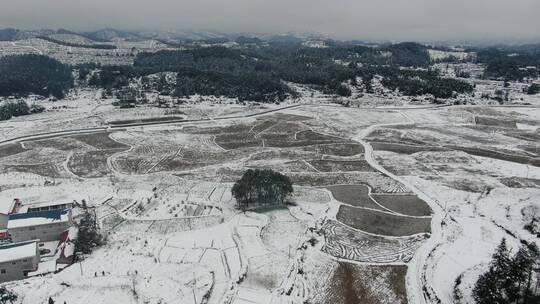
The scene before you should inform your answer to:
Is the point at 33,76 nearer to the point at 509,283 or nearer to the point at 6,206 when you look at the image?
the point at 6,206

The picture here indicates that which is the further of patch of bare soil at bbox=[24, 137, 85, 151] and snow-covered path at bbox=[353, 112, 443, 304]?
patch of bare soil at bbox=[24, 137, 85, 151]

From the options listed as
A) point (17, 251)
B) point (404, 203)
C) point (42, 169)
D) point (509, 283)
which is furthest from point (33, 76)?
point (509, 283)

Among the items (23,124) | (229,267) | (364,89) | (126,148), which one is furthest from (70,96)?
(229,267)

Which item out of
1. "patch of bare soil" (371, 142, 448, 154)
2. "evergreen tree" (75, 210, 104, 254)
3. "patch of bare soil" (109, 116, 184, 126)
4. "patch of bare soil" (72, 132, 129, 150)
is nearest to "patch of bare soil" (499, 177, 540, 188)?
"patch of bare soil" (371, 142, 448, 154)

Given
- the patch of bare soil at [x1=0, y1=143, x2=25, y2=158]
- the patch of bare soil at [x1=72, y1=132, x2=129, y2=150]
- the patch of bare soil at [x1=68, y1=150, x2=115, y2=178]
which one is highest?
the patch of bare soil at [x1=72, y1=132, x2=129, y2=150]

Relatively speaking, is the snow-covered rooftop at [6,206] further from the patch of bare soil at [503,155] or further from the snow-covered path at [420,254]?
the patch of bare soil at [503,155]

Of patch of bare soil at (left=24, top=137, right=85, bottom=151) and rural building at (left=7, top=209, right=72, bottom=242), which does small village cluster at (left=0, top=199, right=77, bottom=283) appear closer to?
rural building at (left=7, top=209, right=72, bottom=242)

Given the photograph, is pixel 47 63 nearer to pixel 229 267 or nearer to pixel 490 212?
pixel 229 267
